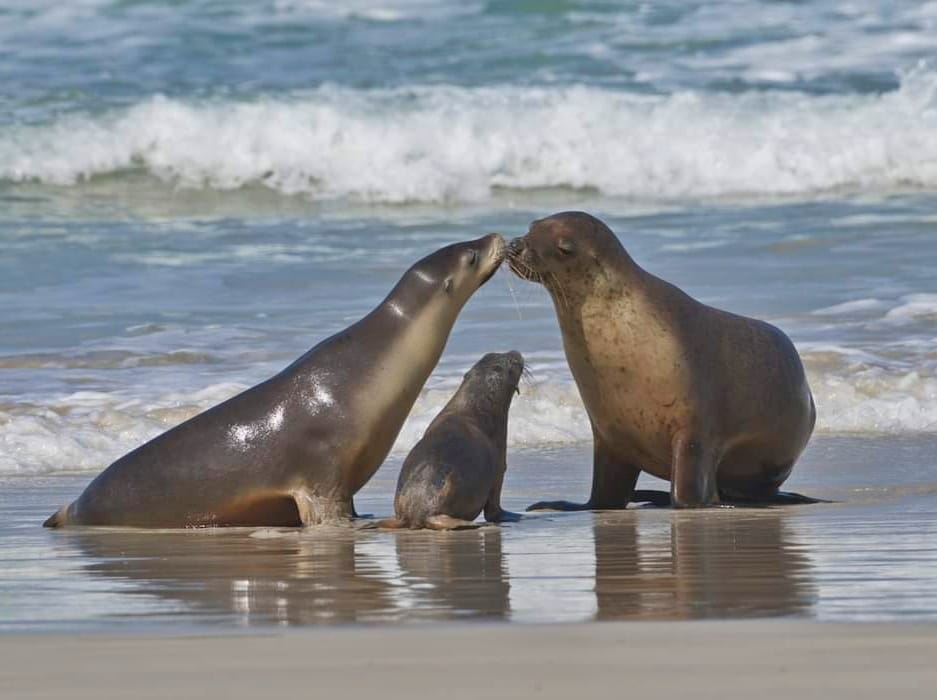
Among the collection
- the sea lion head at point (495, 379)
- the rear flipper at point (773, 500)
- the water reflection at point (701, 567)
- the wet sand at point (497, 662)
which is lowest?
the wet sand at point (497, 662)

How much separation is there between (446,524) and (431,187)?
45.3ft

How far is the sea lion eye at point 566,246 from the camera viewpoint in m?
8.08

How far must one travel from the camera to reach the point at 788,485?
8.47m

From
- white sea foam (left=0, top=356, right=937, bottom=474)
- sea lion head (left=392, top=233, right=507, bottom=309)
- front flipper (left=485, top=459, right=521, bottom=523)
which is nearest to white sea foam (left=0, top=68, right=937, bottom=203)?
white sea foam (left=0, top=356, right=937, bottom=474)

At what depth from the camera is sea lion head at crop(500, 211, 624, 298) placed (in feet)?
26.5

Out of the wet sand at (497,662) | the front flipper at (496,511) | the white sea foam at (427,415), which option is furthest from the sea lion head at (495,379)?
the wet sand at (497,662)

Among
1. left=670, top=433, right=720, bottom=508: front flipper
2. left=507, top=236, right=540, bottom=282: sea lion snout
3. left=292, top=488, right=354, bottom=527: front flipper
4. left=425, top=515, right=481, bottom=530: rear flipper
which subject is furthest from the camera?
left=507, top=236, right=540, bottom=282: sea lion snout

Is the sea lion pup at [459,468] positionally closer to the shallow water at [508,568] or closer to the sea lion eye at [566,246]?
the shallow water at [508,568]

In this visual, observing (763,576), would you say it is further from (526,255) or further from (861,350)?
(861,350)

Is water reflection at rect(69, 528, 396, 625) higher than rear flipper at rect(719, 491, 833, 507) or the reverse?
the reverse

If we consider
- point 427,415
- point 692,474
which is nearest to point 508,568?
point 692,474

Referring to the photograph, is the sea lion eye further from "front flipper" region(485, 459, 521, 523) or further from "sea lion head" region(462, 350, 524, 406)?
"front flipper" region(485, 459, 521, 523)

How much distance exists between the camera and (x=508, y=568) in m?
5.72

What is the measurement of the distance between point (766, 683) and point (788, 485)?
4879 mm
